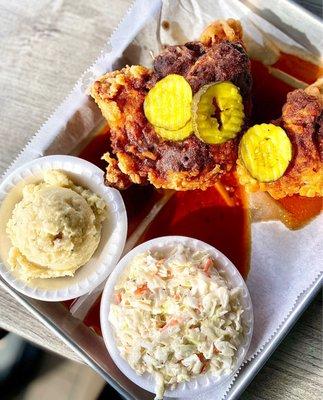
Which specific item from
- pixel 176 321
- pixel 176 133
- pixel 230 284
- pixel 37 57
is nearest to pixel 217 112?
pixel 176 133

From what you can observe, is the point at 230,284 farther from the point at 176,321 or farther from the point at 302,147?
the point at 302,147

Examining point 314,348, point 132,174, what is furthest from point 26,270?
point 314,348

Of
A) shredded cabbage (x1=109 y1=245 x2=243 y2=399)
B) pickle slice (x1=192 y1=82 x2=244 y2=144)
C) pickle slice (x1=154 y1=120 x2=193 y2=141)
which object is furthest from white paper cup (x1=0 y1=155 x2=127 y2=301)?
pickle slice (x1=192 y1=82 x2=244 y2=144)

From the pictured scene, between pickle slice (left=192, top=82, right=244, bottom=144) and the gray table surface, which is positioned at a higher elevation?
pickle slice (left=192, top=82, right=244, bottom=144)

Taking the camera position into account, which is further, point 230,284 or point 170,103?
point 230,284

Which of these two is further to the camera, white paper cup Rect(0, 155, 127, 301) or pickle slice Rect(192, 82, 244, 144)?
white paper cup Rect(0, 155, 127, 301)

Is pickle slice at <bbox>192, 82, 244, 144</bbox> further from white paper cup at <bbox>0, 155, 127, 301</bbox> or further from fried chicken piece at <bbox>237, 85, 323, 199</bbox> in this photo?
white paper cup at <bbox>0, 155, 127, 301</bbox>

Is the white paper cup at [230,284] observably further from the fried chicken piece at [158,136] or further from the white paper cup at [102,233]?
the fried chicken piece at [158,136]
